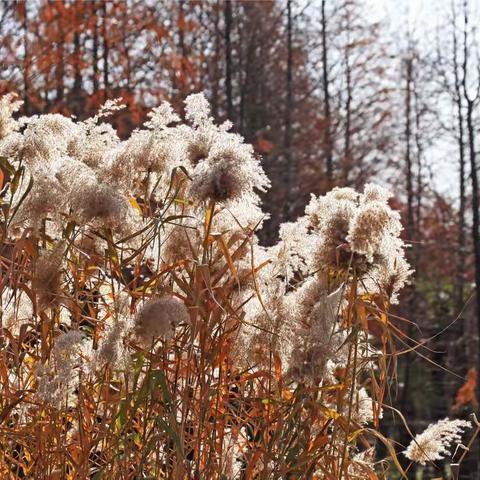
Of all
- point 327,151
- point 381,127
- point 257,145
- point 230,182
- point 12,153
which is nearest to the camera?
point 230,182

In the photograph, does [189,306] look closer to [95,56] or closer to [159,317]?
[159,317]

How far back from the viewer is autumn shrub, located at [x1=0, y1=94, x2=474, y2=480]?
2.17 metres

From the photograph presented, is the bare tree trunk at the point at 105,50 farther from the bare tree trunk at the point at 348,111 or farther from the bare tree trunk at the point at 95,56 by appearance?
the bare tree trunk at the point at 348,111

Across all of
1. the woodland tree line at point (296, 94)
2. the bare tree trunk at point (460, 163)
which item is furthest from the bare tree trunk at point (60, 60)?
the bare tree trunk at point (460, 163)

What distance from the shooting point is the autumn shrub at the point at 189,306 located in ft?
7.13

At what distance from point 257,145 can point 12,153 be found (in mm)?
8638

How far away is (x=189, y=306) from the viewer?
2178 mm

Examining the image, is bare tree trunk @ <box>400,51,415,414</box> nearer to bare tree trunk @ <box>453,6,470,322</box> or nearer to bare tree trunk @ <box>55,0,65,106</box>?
bare tree trunk @ <box>453,6,470,322</box>

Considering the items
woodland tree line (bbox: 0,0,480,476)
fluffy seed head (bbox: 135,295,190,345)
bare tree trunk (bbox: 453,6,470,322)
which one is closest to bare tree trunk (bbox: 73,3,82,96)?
woodland tree line (bbox: 0,0,480,476)

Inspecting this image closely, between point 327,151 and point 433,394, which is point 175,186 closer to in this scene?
point 327,151

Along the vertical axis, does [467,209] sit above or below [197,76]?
below

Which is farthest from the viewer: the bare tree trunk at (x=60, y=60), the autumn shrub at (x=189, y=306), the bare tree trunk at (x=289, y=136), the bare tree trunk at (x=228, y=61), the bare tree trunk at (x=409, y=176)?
the bare tree trunk at (x=409, y=176)

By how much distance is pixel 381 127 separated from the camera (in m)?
13.2

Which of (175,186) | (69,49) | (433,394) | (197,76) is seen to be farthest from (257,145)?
(175,186)
